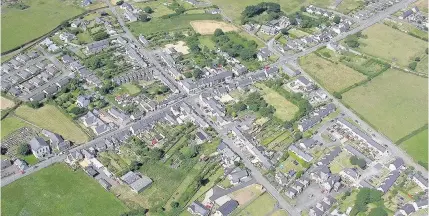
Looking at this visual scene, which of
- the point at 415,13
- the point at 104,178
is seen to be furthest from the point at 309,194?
the point at 415,13

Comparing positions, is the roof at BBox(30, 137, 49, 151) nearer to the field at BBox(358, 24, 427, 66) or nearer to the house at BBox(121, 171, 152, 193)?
the house at BBox(121, 171, 152, 193)

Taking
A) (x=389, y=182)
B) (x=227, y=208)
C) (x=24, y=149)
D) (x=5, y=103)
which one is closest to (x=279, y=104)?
(x=389, y=182)

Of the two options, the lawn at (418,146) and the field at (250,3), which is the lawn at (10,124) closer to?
the field at (250,3)

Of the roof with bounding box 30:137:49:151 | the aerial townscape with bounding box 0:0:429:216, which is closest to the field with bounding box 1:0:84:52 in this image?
the aerial townscape with bounding box 0:0:429:216

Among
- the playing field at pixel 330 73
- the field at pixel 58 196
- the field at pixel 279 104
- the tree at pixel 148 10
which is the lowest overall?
the playing field at pixel 330 73

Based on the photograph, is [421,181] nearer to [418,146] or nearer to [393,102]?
[418,146]

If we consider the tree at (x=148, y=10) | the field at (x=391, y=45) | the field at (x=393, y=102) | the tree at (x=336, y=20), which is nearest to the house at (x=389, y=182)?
the field at (x=393, y=102)

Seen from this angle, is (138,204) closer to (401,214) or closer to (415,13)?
(401,214)
